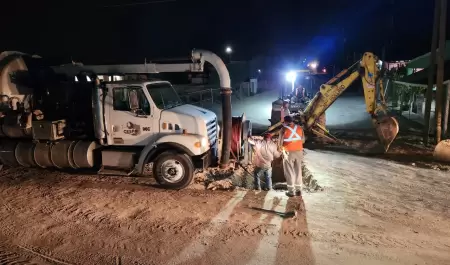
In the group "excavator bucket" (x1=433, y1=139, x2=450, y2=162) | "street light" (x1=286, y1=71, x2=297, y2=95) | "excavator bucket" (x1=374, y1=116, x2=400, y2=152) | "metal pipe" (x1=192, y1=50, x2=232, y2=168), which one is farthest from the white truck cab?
"street light" (x1=286, y1=71, x2=297, y2=95)

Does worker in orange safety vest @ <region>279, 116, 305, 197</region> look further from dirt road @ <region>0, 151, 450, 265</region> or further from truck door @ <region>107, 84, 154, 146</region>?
truck door @ <region>107, 84, 154, 146</region>

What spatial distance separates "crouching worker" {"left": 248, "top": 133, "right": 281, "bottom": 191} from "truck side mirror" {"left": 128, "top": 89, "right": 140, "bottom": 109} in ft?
9.75

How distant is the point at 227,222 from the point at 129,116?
152 inches

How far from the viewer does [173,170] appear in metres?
8.70

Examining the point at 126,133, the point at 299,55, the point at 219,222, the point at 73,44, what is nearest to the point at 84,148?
the point at 126,133

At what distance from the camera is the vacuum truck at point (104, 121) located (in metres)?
8.74

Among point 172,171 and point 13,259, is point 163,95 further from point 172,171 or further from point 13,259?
point 13,259

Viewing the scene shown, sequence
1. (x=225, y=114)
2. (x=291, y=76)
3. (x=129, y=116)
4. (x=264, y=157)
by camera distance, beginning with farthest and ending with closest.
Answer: (x=291, y=76) < (x=129, y=116) < (x=225, y=114) < (x=264, y=157)

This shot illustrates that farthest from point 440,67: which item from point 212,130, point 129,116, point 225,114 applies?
point 129,116

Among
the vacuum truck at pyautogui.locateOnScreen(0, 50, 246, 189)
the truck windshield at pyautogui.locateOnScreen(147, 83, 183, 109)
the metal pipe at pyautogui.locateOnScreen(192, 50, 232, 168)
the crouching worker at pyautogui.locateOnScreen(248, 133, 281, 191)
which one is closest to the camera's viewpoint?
the crouching worker at pyautogui.locateOnScreen(248, 133, 281, 191)

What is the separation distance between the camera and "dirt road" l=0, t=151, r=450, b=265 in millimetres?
5625

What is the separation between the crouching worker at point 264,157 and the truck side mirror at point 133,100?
2.97 metres

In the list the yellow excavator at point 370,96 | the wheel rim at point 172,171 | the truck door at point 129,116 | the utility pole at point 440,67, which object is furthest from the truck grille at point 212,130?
the utility pole at point 440,67

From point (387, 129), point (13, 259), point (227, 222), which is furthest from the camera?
point (387, 129)
